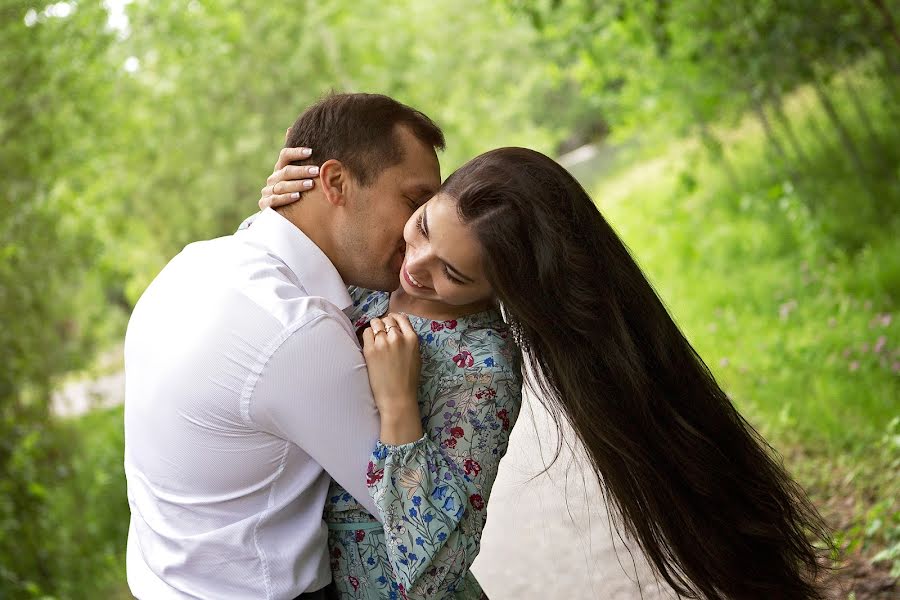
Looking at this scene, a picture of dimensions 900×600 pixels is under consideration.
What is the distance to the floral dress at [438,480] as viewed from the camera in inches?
82.4

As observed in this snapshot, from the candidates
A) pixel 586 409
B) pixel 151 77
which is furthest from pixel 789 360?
pixel 151 77

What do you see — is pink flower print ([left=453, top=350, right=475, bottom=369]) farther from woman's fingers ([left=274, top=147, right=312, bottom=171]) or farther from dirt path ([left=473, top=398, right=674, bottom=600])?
dirt path ([left=473, top=398, right=674, bottom=600])

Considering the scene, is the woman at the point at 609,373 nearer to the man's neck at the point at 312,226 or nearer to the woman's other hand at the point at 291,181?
the man's neck at the point at 312,226

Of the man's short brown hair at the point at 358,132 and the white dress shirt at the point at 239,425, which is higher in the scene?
the man's short brown hair at the point at 358,132

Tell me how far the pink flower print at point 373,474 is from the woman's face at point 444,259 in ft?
1.40

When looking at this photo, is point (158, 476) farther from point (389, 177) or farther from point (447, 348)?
point (389, 177)

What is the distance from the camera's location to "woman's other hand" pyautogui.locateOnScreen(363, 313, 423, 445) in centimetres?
210

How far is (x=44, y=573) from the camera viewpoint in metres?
6.65

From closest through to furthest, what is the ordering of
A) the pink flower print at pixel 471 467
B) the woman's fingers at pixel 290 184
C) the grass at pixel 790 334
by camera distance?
the pink flower print at pixel 471 467 < the woman's fingers at pixel 290 184 < the grass at pixel 790 334

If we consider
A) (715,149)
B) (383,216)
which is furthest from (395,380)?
(715,149)

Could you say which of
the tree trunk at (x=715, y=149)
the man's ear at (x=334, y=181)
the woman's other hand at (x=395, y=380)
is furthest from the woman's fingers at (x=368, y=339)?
the tree trunk at (x=715, y=149)

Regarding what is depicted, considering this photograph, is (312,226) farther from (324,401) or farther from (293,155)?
(324,401)

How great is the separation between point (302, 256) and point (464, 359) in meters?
0.48

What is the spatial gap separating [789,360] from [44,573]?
4.89 meters
